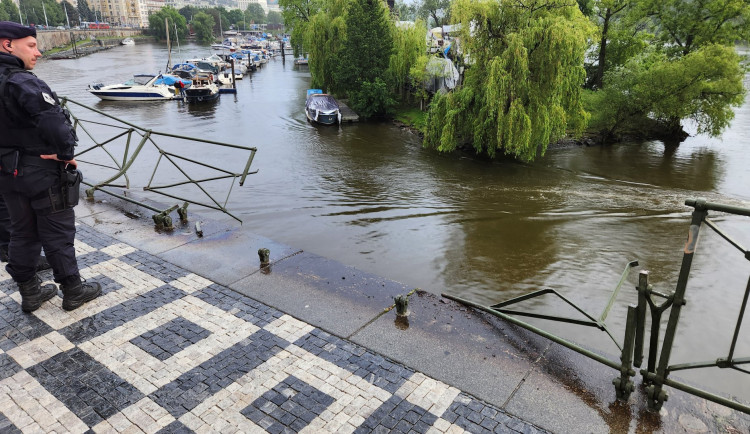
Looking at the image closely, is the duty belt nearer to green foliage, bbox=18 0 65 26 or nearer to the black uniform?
the black uniform

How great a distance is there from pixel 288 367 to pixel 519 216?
9.79 meters

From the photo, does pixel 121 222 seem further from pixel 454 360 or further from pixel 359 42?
pixel 359 42

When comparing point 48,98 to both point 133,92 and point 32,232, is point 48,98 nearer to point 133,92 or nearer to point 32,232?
point 32,232

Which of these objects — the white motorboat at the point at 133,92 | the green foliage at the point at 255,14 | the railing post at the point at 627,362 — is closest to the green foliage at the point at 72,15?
the green foliage at the point at 255,14

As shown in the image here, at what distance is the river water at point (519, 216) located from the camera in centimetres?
855

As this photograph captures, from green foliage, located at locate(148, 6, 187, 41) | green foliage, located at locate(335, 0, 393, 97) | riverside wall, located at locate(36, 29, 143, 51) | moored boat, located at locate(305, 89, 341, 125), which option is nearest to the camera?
moored boat, located at locate(305, 89, 341, 125)

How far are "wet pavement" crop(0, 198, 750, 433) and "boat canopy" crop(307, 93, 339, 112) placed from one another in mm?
21950

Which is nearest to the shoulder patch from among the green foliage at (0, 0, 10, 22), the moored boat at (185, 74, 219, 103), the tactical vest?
the tactical vest

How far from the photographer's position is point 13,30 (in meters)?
4.31

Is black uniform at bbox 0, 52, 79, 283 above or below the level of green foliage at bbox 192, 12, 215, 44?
below

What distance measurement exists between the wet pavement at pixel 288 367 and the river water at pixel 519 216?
2879 mm

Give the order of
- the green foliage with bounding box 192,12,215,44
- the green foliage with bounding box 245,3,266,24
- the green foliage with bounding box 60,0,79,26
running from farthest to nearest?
1. the green foliage with bounding box 245,3,266,24
2. the green foliage with bounding box 60,0,79,26
3. the green foliage with bounding box 192,12,215,44

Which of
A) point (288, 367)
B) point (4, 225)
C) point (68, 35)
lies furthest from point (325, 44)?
point (68, 35)

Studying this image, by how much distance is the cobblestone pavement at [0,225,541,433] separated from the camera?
11.6ft
